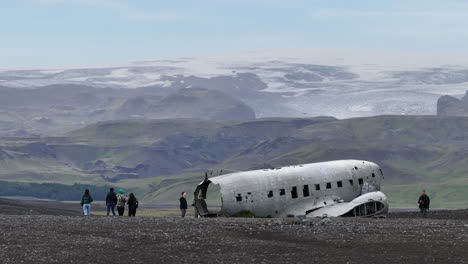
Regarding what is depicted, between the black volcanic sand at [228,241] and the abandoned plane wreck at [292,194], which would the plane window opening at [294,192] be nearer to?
the abandoned plane wreck at [292,194]

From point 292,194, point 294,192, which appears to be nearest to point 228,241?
point 292,194

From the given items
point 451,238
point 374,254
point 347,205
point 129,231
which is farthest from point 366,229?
point 347,205

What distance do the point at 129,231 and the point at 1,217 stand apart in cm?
1500

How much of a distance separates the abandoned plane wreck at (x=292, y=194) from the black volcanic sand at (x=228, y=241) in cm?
1387

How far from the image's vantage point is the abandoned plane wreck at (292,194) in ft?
279

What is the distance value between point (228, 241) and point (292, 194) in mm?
28273

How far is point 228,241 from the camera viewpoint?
192 ft

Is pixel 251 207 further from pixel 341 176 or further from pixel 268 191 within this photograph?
pixel 341 176

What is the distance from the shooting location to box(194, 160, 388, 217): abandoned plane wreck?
279ft

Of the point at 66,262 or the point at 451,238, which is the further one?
the point at 451,238

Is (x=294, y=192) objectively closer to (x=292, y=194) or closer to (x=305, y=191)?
(x=292, y=194)

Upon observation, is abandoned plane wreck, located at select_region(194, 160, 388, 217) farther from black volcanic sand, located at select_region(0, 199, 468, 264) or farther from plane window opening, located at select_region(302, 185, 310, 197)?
black volcanic sand, located at select_region(0, 199, 468, 264)

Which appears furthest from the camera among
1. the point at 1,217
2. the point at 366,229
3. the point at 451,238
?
the point at 1,217

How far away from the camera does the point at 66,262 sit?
5072 centimetres
